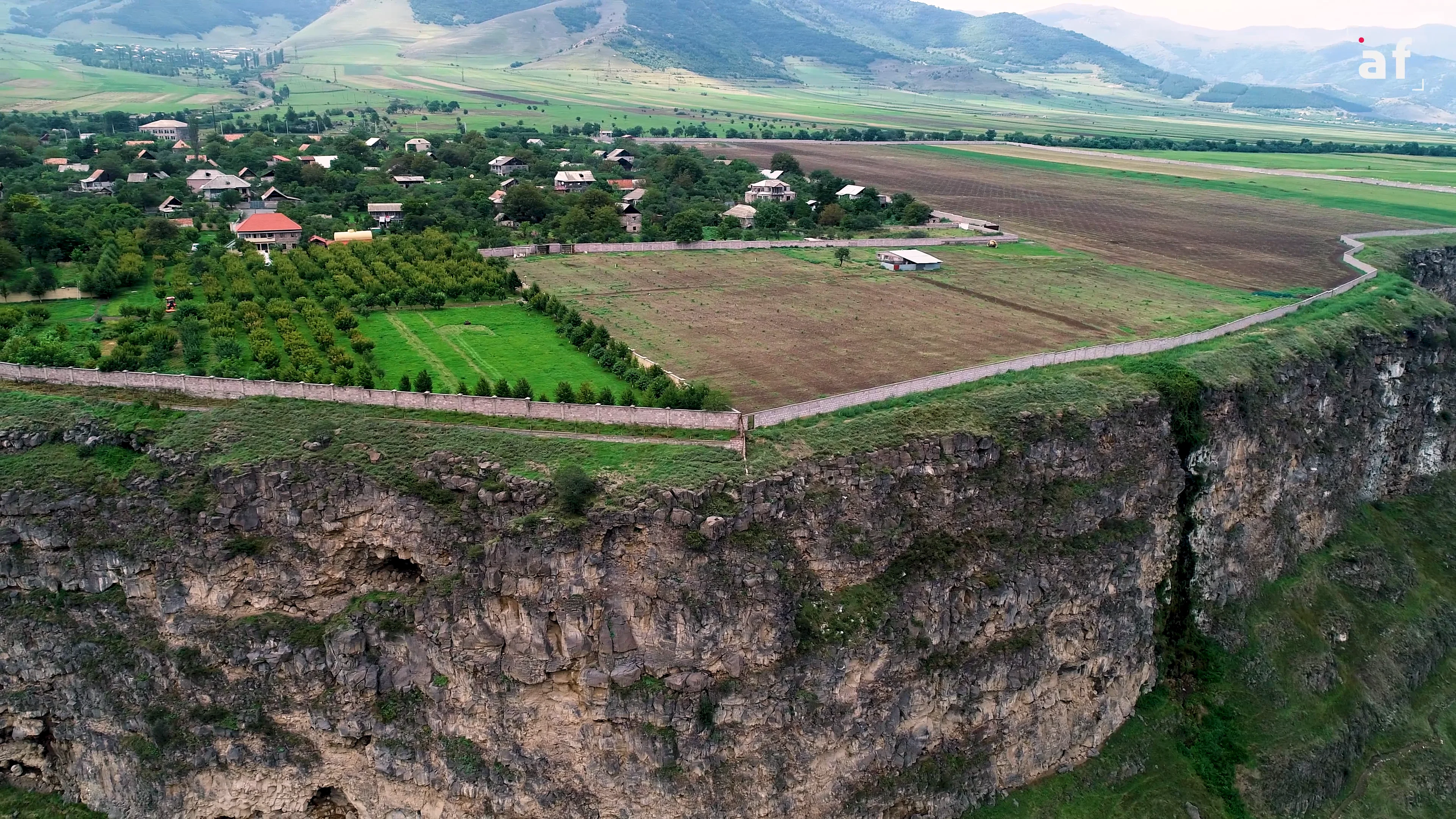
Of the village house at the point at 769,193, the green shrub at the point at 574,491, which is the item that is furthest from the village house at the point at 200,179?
the green shrub at the point at 574,491

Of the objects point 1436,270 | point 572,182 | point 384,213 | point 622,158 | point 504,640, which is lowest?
point 504,640

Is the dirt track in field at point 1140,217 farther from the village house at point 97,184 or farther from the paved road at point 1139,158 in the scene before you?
the village house at point 97,184

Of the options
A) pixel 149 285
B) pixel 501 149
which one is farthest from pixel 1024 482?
pixel 501 149

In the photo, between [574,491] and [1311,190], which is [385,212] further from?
[1311,190]

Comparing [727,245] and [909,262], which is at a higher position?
[727,245]

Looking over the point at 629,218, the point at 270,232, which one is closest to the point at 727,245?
the point at 629,218

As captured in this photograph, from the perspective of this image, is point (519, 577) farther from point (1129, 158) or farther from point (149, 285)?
point (1129, 158)

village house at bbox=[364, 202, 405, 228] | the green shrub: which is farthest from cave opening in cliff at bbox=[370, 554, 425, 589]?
village house at bbox=[364, 202, 405, 228]
